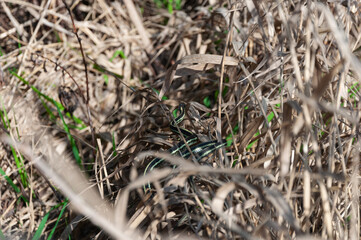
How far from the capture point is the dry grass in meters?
1.42

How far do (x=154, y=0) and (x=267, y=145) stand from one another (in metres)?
1.94

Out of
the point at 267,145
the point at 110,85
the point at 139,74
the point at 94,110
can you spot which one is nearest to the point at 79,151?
the point at 94,110

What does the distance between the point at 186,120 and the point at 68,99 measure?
3.17ft

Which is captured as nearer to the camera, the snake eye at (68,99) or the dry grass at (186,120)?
the dry grass at (186,120)

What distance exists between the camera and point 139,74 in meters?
3.04

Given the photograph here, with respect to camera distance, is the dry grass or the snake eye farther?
the snake eye

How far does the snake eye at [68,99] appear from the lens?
2455 mm

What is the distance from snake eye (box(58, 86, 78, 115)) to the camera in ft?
8.05

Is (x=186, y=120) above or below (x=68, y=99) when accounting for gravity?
below

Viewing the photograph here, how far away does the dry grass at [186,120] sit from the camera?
1.42 m

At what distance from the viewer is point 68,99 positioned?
264 centimetres

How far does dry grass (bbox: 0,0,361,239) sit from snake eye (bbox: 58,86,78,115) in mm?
15

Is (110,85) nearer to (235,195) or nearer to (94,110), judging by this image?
(94,110)

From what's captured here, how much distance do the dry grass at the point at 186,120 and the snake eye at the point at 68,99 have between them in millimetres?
15
